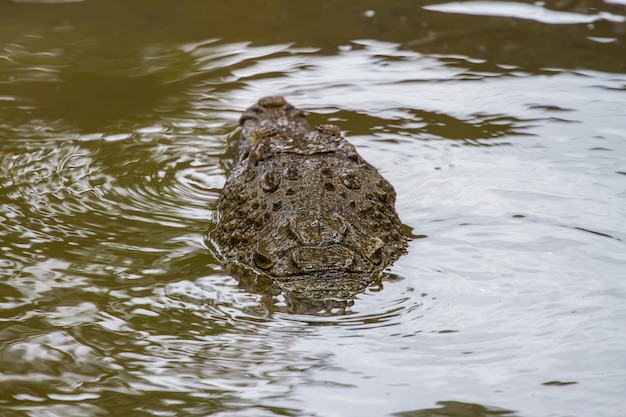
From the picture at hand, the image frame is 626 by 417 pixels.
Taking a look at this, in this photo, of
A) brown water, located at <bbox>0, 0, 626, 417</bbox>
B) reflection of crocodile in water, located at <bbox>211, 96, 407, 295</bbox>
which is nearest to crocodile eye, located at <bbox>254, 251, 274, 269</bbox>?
reflection of crocodile in water, located at <bbox>211, 96, 407, 295</bbox>

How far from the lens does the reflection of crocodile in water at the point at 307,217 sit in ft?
18.5

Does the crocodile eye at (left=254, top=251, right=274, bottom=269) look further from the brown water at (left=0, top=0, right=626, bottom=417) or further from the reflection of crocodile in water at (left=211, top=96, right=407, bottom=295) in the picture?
the brown water at (left=0, top=0, right=626, bottom=417)

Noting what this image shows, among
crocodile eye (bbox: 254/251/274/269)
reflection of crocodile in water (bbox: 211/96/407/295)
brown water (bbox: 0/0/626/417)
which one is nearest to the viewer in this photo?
brown water (bbox: 0/0/626/417)

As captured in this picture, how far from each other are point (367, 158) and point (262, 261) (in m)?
2.40

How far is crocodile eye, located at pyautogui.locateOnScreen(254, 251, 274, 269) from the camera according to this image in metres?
5.75

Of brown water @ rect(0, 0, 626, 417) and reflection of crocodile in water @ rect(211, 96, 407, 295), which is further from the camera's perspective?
reflection of crocodile in water @ rect(211, 96, 407, 295)

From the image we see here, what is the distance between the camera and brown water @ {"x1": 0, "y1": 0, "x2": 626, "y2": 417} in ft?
15.2

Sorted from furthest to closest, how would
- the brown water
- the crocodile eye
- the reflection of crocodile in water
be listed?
the crocodile eye
the reflection of crocodile in water
the brown water

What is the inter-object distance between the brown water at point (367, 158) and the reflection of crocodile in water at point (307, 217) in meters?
0.22

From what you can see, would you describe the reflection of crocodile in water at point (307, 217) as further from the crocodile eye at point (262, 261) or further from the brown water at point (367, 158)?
the brown water at point (367, 158)

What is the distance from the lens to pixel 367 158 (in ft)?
25.9

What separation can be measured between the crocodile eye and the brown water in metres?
0.26

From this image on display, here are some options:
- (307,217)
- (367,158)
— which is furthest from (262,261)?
(367,158)

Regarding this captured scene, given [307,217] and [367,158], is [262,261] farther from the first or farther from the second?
[367,158]
